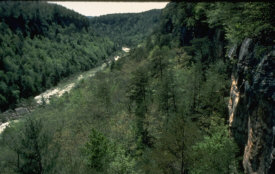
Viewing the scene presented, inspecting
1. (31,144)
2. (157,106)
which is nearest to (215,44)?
(157,106)

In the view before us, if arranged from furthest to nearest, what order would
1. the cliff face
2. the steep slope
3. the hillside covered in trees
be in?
the steep slope, the hillside covered in trees, the cliff face

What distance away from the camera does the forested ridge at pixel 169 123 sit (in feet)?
63.3

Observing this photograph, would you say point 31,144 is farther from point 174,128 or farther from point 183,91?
point 183,91

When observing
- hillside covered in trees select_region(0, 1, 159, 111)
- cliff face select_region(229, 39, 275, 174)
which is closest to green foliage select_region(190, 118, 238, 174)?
cliff face select_region(229, 39, 275, 174)

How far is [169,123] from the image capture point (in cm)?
2680

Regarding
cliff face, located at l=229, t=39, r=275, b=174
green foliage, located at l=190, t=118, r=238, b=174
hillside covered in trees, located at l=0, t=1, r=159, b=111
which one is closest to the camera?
cliff face, located at l=229, t=39, r=275, b=174

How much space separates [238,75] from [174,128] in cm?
743

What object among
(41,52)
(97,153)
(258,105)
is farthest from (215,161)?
(41,52)

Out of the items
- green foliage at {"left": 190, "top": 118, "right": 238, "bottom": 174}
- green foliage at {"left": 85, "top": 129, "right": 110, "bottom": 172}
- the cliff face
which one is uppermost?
the cliff face

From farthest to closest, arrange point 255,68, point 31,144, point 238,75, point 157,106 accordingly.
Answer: point 157,106 → point 31,144 → point 238,75 → point 255,68

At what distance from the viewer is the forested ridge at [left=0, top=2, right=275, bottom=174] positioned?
759 inches

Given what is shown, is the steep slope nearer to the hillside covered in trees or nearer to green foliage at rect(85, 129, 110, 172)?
the hillside covered in trees

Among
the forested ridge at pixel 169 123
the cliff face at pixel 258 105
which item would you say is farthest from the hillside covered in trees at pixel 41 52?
the cliff face at pixel 258 105

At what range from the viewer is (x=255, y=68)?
1491 centimetres
